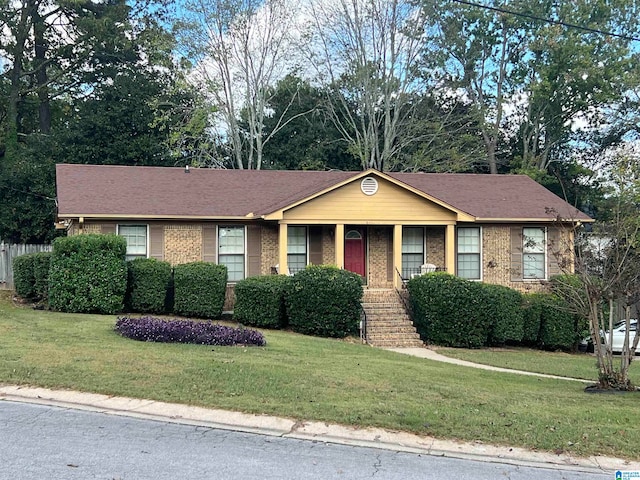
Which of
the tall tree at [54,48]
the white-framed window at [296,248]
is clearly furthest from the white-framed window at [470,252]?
the tall tree at [54,48]

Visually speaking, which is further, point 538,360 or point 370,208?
point 370,208

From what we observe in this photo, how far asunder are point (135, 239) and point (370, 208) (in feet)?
24.9

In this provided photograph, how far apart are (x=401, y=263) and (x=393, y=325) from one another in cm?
342

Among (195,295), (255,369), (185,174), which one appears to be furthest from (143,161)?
(255,369)

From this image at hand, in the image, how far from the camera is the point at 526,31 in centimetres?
3709

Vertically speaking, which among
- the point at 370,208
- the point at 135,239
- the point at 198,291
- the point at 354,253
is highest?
the point at 370,208

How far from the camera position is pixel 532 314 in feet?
58.7

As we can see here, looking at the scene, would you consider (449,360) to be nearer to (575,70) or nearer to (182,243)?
(182,243)

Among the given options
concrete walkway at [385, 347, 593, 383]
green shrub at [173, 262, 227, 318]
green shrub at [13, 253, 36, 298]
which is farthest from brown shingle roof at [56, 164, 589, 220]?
concrete walkway at [385, 347, 593, 383]

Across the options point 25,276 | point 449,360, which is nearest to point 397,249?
point 449,360

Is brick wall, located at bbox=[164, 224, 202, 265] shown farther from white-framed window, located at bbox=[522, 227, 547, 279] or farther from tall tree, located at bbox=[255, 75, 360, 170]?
tall tree, located at bbox=[255, 75, 360, 170]

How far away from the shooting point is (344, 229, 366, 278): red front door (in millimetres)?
21013

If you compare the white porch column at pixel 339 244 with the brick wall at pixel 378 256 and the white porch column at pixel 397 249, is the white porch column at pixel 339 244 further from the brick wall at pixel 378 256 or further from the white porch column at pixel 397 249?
the brick wall at pixel 378 256

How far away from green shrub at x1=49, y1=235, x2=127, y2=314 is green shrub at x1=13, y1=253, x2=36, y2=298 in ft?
8.58
